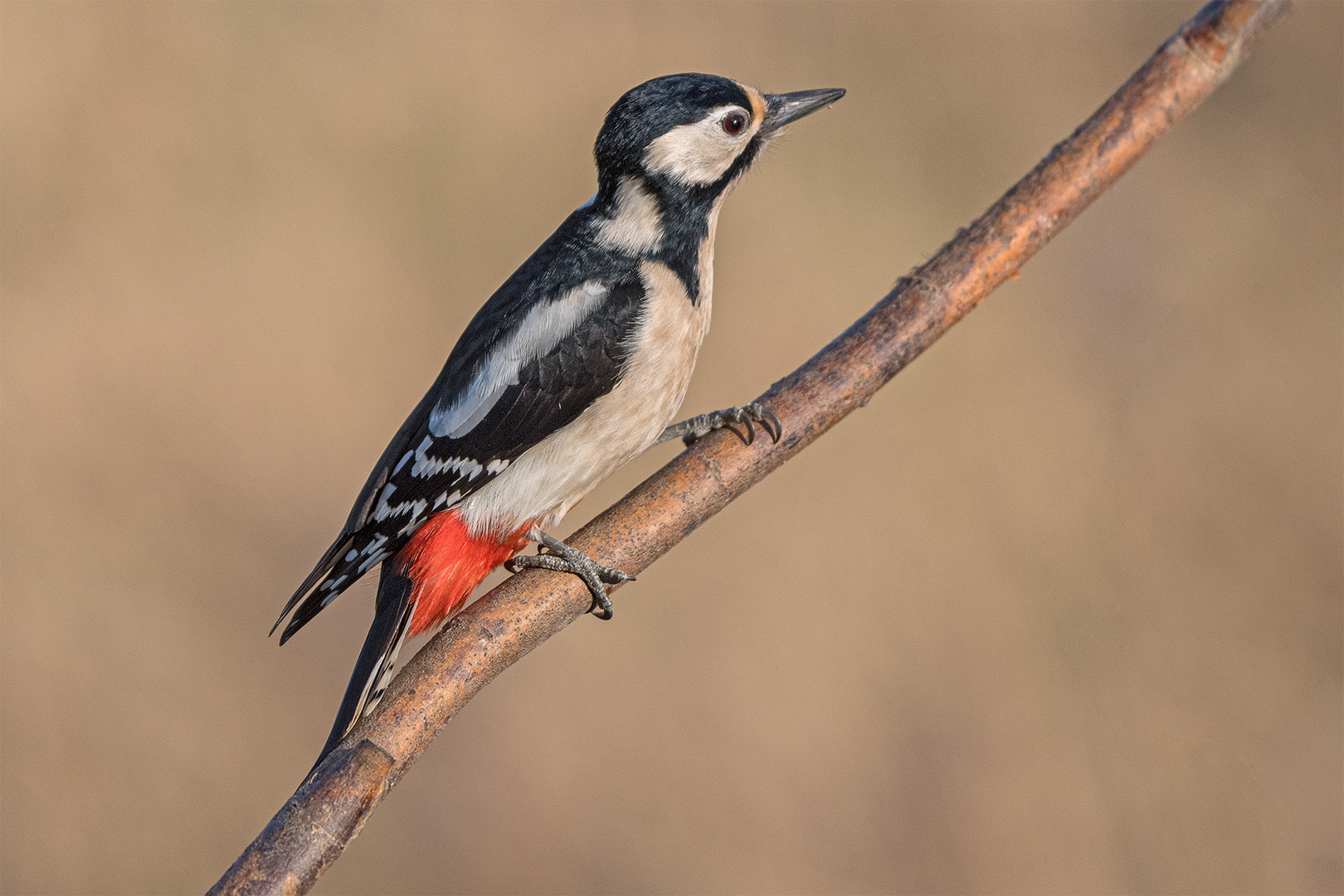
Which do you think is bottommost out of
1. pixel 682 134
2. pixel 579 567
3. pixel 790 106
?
pixel 579 567

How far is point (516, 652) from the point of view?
5.22 feet

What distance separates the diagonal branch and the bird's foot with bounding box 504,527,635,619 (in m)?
0.02

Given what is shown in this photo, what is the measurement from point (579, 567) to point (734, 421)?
0.42 meters

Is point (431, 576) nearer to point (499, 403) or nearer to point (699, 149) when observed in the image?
point (499, 403)

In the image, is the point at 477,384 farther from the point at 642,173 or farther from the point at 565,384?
the point at 642,173

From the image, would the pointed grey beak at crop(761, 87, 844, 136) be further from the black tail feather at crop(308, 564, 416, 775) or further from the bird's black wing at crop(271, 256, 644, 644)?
the black tail feather at crop(308, 564, 416, 775)

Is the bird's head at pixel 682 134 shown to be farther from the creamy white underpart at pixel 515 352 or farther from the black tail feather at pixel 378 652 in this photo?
the black tail feather at pixel 378 652

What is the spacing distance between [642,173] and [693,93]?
0.57 feet

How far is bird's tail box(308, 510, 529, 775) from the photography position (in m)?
1.79

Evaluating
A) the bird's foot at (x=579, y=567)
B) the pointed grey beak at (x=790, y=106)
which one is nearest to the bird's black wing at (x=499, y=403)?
the bird's foot at (x=579, y=567)

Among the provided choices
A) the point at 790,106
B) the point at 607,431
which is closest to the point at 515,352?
the point at 607,431

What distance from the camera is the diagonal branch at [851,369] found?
1531mm

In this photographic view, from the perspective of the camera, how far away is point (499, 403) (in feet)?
5.98

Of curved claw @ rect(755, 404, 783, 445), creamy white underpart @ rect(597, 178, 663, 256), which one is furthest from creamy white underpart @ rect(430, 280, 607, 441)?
curved claw @ rect(755, 404, 783, 445)
